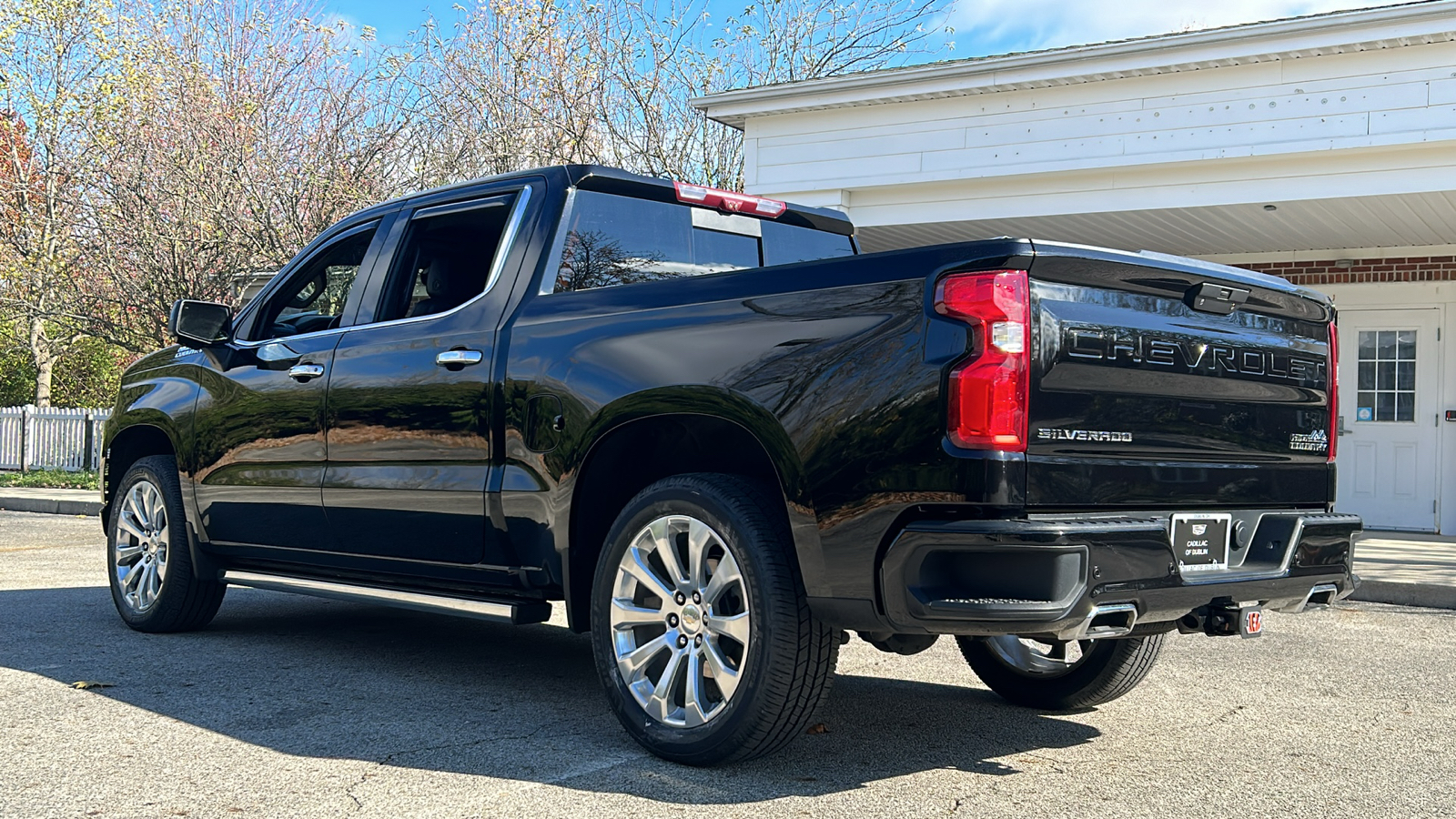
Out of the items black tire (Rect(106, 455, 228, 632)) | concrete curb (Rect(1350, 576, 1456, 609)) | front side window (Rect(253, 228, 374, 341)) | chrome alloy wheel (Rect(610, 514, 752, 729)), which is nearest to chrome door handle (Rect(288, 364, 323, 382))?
front side window (Rect(253, 228, 374, 341))

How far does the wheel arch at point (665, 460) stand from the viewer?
3.89 meters

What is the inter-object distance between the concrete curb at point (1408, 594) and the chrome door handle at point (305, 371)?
6.82 meters

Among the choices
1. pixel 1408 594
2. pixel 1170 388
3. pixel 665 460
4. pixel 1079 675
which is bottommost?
pixel 1408 594

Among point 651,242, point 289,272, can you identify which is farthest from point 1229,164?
point 289,272

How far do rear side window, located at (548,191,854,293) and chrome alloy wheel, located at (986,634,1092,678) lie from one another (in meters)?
1.87

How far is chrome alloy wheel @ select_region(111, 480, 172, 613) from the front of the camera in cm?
650

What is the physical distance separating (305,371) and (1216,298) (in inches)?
141

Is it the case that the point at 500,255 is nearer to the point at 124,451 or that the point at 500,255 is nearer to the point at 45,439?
the point at 124,451

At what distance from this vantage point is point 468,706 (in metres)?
4.97

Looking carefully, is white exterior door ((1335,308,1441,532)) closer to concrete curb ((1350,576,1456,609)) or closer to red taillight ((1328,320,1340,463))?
concrete curb ((1350,576,1456,609))

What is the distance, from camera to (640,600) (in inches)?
169

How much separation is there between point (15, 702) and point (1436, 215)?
11.8 metres

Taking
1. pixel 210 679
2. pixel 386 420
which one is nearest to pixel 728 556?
pixel 386 420

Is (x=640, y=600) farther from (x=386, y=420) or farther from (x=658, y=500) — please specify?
(x=386, y=420)
